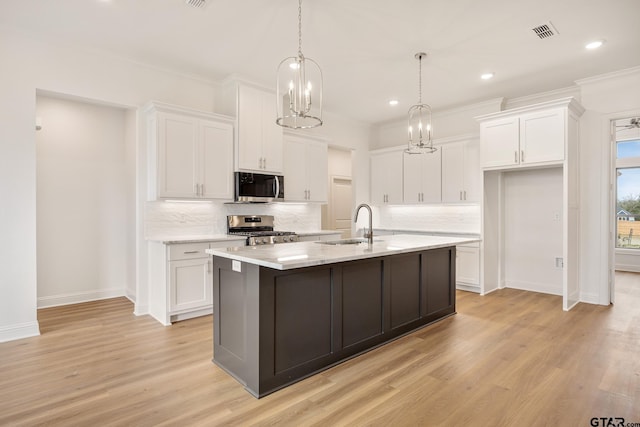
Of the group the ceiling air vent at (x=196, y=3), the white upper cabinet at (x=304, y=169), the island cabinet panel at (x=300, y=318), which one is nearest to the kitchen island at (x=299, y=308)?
the island cabinet panel at (x=300, y=318)

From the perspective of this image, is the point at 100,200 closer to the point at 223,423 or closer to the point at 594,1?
the point at 223,423

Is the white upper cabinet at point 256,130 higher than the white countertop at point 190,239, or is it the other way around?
the white upper cabinet at point 256,130

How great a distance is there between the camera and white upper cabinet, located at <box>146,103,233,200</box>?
13.0 feet

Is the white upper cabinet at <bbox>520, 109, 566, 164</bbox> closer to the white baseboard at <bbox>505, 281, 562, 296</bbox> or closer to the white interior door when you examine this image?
the white baseboard at <bbox>505, 281, 562, 296</bbox>

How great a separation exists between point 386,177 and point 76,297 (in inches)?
206

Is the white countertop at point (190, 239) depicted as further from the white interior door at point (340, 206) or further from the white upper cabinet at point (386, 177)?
the white interior door at point (340, 206)

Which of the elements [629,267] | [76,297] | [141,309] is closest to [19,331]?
[141,309]

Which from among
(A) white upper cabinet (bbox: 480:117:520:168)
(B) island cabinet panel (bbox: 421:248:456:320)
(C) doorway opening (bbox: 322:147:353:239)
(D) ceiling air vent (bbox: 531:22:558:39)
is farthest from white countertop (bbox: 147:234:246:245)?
(C) doorway opening (bbox: 322:147:353:239)

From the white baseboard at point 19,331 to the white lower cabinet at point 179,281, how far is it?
1.06m

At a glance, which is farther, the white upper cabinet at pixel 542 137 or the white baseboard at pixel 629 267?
the white baseboard at pixel 629 267

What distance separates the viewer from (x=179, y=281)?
3.81m

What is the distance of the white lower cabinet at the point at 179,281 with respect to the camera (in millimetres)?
3752

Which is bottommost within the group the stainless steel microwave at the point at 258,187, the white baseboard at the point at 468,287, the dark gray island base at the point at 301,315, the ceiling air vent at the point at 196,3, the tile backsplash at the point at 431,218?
the white baseboard at the point at 468,287

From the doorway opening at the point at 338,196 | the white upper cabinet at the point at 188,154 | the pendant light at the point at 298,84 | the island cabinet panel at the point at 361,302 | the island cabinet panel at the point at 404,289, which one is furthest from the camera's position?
the doorway opening at the point at 338,196
